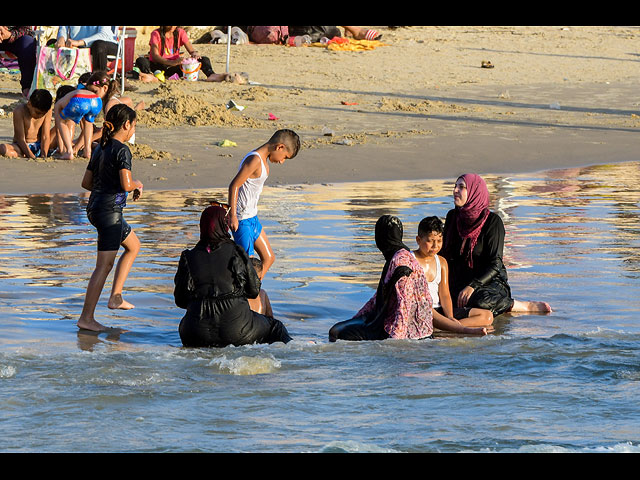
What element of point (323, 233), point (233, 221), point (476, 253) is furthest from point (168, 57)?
point (476, 253)

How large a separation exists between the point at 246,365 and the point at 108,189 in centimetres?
173

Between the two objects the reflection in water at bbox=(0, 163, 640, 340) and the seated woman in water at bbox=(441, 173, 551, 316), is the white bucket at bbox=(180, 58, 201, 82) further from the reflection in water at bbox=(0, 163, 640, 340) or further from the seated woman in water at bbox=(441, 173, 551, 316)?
the seated woman in water at bbox=(441, 173, 551, 316)

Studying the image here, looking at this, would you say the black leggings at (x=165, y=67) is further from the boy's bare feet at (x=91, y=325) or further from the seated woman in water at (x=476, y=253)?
the boy's bare feet at (x=91, y=325)

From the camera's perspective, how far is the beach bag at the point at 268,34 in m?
26.5

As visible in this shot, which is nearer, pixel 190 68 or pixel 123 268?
pixel 123 268

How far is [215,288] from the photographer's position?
7.32 m

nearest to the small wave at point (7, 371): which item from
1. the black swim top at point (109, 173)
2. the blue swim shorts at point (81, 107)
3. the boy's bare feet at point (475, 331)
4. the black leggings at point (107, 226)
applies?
the black leggings at point (107, 226)

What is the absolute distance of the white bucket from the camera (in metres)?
21.5

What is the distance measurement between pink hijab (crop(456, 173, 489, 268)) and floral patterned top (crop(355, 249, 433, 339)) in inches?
37.0

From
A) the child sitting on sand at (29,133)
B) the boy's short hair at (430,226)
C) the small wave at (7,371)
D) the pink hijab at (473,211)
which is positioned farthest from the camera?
the child sitting on sand at (29,133)

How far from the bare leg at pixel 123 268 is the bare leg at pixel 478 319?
2.44m

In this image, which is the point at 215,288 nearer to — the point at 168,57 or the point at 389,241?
the point at 389,241
